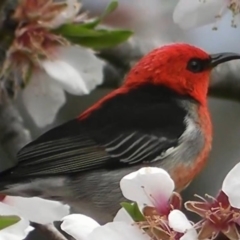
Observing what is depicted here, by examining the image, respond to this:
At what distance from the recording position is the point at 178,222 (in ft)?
3.81

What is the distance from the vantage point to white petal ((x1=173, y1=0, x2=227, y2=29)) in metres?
1.50

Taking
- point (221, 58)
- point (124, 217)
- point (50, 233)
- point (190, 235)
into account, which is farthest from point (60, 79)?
point (221, 58)

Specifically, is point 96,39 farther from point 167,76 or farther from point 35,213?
point 167,76

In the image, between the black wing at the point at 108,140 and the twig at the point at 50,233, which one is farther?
the black wing at the point at 108,140

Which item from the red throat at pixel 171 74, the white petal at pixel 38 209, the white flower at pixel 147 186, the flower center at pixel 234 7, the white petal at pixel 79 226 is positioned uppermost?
the flower center at pixel 234 7

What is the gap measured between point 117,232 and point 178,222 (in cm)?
9

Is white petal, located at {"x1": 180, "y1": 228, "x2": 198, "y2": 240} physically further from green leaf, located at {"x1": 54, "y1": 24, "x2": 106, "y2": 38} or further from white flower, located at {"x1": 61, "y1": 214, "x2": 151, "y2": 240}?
green leaf, located at {"x1": 54, "y1": 24, "x2": 106, "y2": 38}

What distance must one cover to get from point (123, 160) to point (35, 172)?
234 millimetres

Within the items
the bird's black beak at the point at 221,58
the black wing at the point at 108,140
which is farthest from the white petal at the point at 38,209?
the bird's black beak at the point at 221,58

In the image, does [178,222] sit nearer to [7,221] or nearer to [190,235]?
[190,235]

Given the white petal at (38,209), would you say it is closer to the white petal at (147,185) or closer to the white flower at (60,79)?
the white petal at (147,185)

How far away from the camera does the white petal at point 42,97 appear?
1712 mm

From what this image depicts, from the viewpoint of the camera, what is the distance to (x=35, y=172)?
2.12 m

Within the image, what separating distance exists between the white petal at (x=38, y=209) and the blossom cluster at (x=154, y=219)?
8cm
